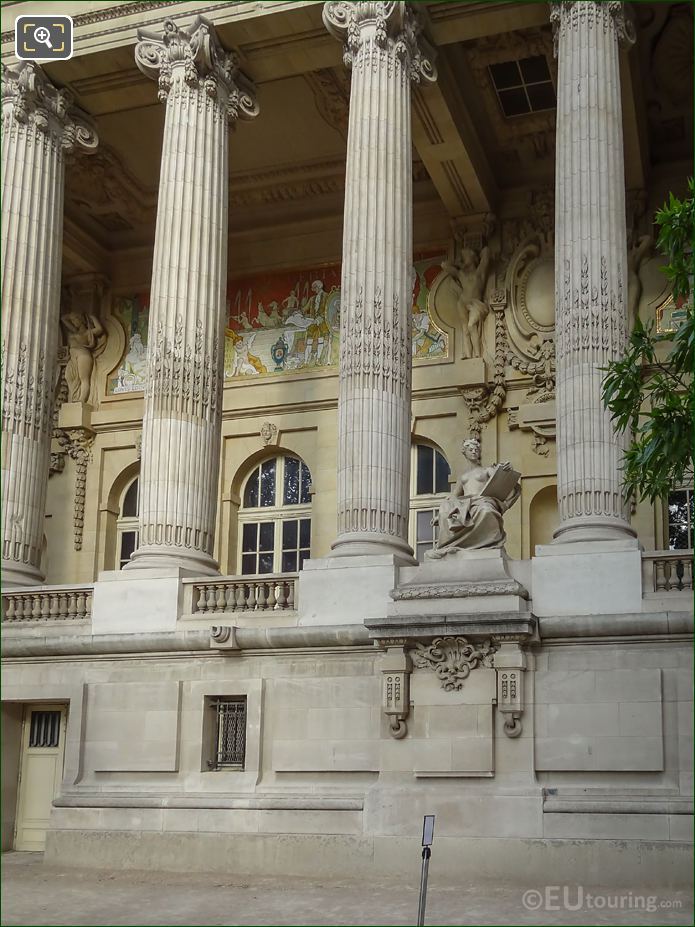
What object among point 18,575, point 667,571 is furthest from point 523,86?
point 18,575

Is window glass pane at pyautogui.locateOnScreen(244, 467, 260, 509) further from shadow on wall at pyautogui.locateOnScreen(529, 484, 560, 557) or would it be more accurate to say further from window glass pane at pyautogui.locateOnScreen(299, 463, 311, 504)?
shadow on wall at pyautogui.locateOnScreen(529, 484, 560, 557)

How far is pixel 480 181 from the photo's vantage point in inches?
1182

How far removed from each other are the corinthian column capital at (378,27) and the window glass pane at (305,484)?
33.9ft

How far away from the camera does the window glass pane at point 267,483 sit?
32062 millimetres

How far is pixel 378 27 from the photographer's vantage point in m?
24.2

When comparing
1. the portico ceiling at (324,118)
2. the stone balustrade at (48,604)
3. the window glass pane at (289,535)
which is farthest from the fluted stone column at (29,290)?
the window glass pane at (289,535)

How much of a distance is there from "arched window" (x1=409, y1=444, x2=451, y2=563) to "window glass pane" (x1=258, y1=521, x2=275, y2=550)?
3.39m

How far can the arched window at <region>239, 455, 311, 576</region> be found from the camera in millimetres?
31234

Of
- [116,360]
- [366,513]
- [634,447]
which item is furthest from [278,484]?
[634,447]

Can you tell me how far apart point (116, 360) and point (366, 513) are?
13816 mm

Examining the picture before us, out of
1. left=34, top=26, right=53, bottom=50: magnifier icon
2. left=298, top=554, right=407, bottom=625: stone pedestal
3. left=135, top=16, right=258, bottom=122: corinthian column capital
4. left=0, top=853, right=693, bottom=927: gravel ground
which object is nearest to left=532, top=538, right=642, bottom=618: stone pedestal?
left=298, top=554, right=407, bottom=625: stone pedestal

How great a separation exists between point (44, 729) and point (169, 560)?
4222mm

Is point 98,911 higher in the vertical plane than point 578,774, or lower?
lower

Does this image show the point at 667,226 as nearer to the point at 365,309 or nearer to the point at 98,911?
the point at 365,309
